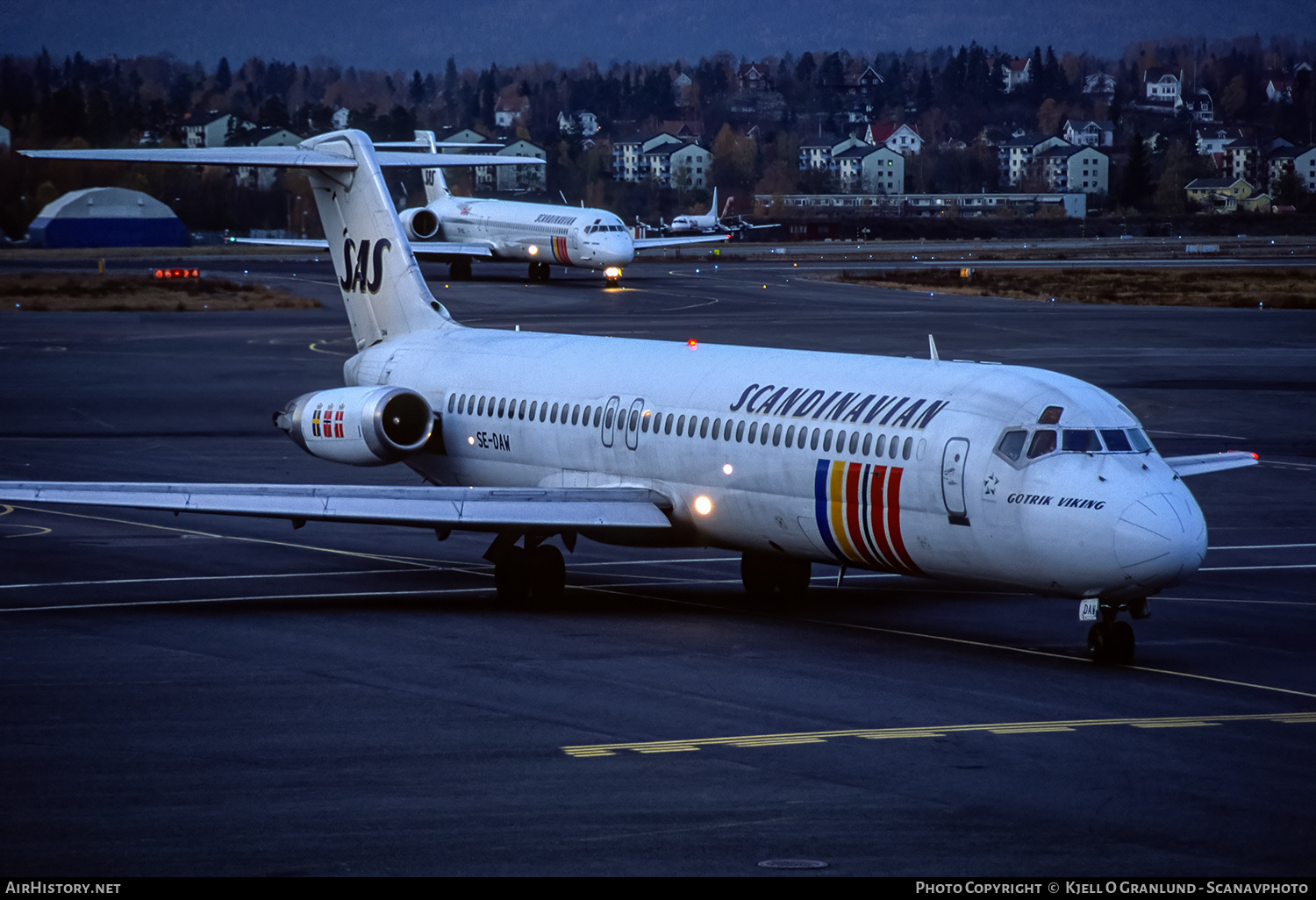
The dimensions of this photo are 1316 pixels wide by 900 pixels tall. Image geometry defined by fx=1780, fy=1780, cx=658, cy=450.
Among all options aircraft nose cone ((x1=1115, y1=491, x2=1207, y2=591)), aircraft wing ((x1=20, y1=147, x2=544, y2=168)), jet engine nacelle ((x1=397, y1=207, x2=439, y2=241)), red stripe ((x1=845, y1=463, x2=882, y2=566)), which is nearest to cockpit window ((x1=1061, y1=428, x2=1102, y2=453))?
aircraft nose cone ((x1=1115, y1=491, x2=1207, y2=591))

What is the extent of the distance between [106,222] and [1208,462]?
122417 mm

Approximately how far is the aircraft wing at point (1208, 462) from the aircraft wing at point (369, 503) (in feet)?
22.8

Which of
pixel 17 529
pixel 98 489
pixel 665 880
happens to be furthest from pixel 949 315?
pixel 665 880

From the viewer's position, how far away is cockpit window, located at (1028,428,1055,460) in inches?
781

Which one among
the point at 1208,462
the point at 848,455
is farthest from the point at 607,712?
the point at 1208,462

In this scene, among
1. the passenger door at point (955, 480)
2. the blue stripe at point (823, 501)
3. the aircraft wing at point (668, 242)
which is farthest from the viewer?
the aircraft wing at point (668, 242)

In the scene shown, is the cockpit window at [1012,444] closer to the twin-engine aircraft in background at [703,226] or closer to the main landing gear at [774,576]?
the main landing gear at [774,576]

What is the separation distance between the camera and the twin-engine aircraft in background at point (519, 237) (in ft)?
294

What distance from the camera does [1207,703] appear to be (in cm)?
1819

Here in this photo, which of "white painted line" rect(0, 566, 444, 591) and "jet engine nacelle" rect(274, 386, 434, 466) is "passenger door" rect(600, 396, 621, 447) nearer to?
"jet engine nacelle" rect(274, 386, 434, 466)

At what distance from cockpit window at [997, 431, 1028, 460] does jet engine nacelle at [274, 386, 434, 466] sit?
34.0 ft

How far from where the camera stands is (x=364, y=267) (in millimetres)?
30328

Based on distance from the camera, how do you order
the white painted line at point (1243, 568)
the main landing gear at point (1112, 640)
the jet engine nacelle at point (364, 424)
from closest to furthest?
the main landing gear at point (1112, 640) → the jet engine nacelle at point (364, 424) → the white painted line at point (1243, 568)

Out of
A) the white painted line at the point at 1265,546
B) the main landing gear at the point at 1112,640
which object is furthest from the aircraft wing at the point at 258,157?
the white painted line at the point at 1265,546
